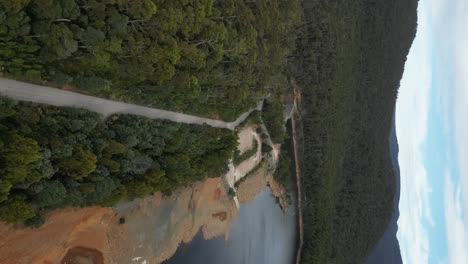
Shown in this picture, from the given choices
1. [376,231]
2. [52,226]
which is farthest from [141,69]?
[376,231]

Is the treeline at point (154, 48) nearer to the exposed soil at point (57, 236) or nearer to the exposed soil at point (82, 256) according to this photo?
the exposed soil at point (57, 236)

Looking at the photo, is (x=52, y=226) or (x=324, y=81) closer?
(x=52, y=226)

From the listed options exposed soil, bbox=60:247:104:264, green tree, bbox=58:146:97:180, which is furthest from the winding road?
exposed soil, bbox=60:247:104:264

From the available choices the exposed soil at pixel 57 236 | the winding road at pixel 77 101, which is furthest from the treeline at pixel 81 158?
the exposed soil at pixel 57 236

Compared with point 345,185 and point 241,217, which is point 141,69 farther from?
point 345,185

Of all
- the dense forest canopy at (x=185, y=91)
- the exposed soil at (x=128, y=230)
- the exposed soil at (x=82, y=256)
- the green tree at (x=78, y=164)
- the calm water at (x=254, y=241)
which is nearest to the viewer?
the dense forest canopy at (x=185, y=91)

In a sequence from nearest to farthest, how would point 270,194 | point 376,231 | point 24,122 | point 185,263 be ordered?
point 24,122 < point 185,263 < point 270,194 < point 376,231

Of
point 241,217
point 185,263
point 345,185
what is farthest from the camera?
point 345,185

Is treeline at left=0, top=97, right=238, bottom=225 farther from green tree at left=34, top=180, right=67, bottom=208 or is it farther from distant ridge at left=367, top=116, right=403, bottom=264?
distant ridge at left=367, top=116, right=403, bottom=264
